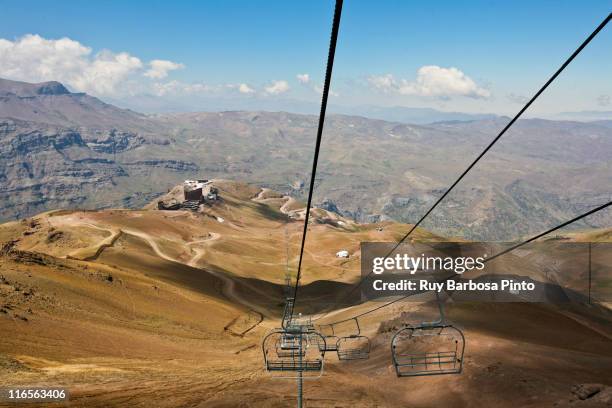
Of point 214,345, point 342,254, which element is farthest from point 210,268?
point 214,345

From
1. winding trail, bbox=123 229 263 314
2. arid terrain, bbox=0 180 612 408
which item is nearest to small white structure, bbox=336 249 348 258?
winding trail, bbox=123 229 263 314

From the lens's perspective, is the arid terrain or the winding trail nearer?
the arid terrain

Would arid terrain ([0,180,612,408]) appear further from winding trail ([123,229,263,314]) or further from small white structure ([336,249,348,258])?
small white structure ([336,249,348,258])

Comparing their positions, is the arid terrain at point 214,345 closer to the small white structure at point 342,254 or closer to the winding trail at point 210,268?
the winding trail at point 210,268

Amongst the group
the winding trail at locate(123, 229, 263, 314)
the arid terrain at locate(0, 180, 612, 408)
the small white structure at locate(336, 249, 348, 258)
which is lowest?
the small white structure at locate(336, 249, 348, 258)

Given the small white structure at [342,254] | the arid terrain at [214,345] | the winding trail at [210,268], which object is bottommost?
the small white structure at [342,254]

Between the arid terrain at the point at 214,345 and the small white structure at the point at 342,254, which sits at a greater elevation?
the arid terrain at the point at 214,345

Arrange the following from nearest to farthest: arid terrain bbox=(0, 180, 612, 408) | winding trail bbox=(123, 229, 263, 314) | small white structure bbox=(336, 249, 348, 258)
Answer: arid terrain bbox=(0, 180, 612, 408)
winding trail bbox=(123, 229, 263, 314)
small white structure bbox=(336, 249, 348, 258)

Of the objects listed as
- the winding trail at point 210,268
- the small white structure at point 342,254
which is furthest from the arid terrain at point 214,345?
the small white structure at point 342,254

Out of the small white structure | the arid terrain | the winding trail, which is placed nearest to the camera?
the arid terrain

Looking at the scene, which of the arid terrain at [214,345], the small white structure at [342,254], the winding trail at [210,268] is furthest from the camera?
the small white structure at [342,254]

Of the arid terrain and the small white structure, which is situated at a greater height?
the arid terrain
